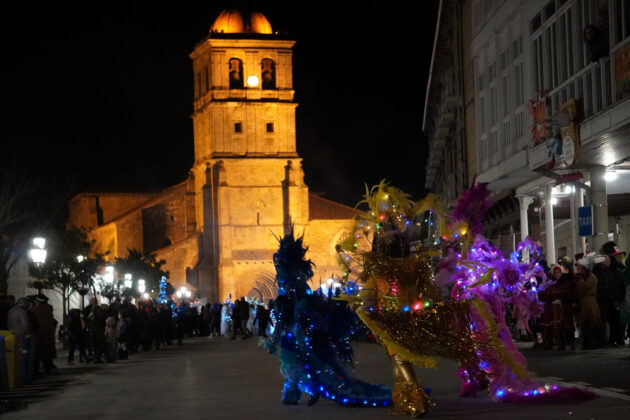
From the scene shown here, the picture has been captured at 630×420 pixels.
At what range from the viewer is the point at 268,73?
8850 centimetres

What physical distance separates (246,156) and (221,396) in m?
73.6

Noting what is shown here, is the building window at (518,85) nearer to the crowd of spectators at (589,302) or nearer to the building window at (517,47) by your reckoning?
the building window at (517,47)

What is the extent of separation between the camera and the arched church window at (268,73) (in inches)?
3472

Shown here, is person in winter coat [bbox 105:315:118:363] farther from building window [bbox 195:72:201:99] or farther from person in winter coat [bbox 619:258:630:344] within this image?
building window [bbox 195:72:201:99]

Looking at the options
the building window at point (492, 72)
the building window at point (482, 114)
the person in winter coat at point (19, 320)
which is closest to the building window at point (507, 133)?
the building window at point (492, 72)

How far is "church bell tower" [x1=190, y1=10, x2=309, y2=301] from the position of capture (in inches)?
3440

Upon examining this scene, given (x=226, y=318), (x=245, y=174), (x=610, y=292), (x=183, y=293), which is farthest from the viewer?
(x=245, y=174)

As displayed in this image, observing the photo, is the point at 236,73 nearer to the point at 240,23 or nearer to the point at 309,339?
the point at 240,23

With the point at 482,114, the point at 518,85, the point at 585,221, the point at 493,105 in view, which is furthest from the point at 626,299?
the point at 482,114

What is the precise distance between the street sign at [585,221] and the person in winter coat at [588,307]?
3.28 metres

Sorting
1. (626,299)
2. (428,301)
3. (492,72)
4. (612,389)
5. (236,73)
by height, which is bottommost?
(612,389)

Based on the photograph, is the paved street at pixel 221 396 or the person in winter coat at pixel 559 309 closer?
the paved street at pixel 221 396

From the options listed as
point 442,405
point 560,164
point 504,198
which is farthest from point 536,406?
point 504,198

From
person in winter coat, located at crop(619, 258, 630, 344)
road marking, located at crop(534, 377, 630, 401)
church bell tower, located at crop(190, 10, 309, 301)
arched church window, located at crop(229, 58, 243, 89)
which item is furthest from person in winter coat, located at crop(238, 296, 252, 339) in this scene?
arched church window, located at crop(229, 58, 243, 89)
